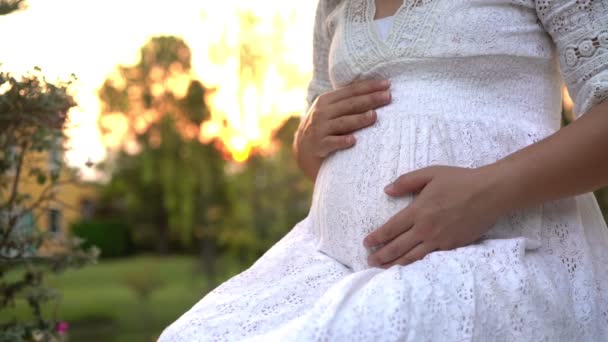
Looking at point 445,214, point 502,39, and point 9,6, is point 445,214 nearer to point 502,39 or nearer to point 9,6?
point 502,39

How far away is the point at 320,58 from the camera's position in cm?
153

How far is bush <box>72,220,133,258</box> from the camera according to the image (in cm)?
2408

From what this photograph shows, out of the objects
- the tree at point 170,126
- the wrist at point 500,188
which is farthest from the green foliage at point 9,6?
the tree at point 170,126

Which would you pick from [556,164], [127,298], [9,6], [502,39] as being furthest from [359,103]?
[127,298]

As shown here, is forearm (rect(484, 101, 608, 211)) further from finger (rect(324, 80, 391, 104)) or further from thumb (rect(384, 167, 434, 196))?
finger (rect(324, 80, 391, 104))

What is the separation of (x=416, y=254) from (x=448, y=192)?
0.10 m

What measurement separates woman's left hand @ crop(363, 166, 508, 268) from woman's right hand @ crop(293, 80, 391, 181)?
8.0 inches

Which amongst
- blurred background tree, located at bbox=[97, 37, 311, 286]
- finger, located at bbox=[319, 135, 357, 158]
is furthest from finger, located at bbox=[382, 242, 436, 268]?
blurred background tree, located at bbox=[97, 37, 311, 286]

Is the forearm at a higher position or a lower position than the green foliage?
lower

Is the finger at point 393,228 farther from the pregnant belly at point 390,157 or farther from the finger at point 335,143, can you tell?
the finger at point 335,143

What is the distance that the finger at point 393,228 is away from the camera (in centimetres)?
→ 99

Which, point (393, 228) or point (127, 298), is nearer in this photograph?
point (393, 228)

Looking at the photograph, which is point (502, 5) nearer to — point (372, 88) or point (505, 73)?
point (505, 73)

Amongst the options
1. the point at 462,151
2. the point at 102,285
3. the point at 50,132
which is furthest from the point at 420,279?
the point at 102,285
